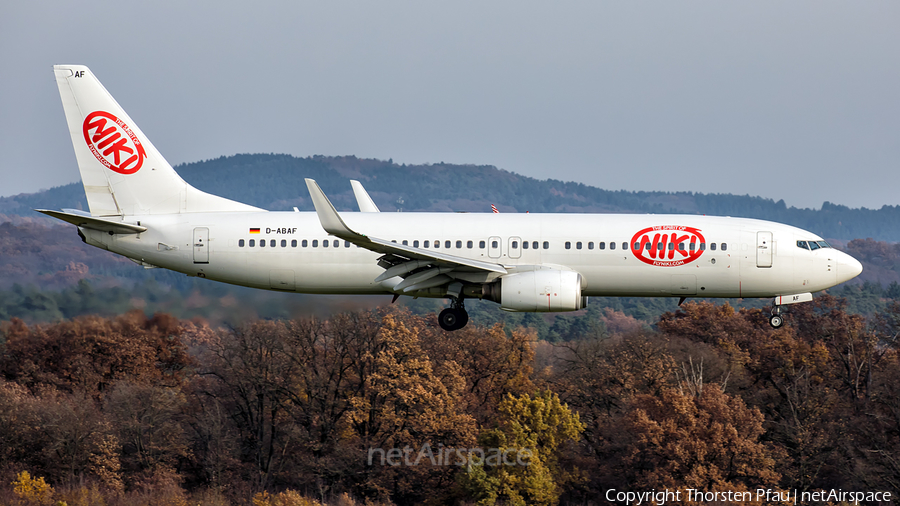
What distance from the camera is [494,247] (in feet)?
107

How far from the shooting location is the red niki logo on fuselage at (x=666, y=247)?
32.4 meters

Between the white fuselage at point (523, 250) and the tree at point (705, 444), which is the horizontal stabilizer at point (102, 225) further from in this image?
the tree at point (705, 444)

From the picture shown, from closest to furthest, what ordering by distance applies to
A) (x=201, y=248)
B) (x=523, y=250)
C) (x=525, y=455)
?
(x=523, y=250) < (x=201, y=248) < (x=525, y=455)

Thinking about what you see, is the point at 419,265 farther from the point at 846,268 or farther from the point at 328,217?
the point at 846,268

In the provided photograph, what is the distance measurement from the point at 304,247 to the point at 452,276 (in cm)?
556

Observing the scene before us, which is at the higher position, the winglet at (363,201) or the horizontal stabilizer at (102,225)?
the winglet at (363,201)

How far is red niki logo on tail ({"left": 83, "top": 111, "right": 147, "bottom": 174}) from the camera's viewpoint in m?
35.7

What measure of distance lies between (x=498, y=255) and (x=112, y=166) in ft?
51.1

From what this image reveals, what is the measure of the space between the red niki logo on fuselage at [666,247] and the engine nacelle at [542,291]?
2663 millimetres

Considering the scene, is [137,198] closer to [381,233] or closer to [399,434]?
[381,233]

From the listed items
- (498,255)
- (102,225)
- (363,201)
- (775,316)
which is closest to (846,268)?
(775,316)

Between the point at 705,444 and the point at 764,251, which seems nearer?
the point at 764,251

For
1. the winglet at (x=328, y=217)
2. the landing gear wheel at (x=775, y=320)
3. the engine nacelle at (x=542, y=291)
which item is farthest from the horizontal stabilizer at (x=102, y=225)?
the landing gear wheel at (x=775, y=320)

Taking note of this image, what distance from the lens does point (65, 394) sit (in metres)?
80.6
